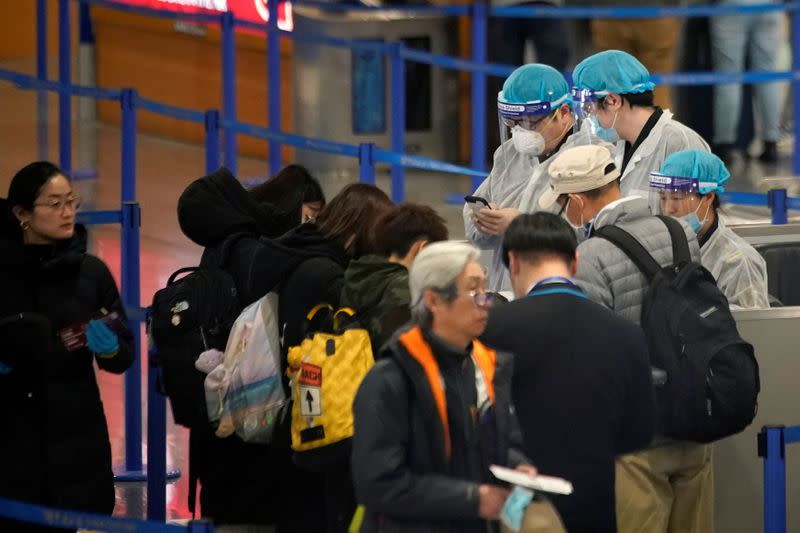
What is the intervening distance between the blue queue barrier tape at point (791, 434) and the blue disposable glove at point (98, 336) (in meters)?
2.13

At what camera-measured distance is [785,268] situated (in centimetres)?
702

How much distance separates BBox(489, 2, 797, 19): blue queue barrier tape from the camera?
1114 centimetres

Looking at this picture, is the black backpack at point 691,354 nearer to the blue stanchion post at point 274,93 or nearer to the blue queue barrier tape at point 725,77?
the blue queue barrier tape at point 725,77

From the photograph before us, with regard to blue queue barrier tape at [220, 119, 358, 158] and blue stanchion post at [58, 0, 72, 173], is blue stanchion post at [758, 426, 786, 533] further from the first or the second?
blue stanchion post at [58, 0, 72, 173]

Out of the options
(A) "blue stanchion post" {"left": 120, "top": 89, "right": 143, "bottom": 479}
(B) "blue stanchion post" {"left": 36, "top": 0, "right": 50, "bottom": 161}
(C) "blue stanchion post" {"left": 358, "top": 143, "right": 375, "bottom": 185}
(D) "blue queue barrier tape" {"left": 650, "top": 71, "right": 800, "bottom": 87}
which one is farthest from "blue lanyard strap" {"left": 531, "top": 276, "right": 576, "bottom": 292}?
(B) "blue stanchion post" {"left": 36, "top": 0, "right": 50, "bottom": 161}

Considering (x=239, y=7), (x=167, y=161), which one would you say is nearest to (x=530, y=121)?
(x=167, y=161)

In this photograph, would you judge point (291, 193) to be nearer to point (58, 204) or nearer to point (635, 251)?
point (58, 204)

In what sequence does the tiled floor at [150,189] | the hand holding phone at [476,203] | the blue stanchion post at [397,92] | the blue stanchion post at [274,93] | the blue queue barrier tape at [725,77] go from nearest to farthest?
the hand holding phone at [476,203]
the tiled floor at [150,189]
the blue stanchion post at [397,92]
the blue queue barrier tape at [725,77]
the blue stanchion post at [274,93]

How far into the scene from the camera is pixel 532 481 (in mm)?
3885

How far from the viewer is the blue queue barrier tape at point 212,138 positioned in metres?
8.54

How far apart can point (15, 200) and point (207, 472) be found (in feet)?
3.76

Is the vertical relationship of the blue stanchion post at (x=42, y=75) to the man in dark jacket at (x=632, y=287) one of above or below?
above

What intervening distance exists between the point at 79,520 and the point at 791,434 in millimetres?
2066

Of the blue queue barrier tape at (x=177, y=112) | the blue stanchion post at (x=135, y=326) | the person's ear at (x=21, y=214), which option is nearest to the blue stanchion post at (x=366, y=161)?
the blue queue barrier tape at (x=177, y=112)
